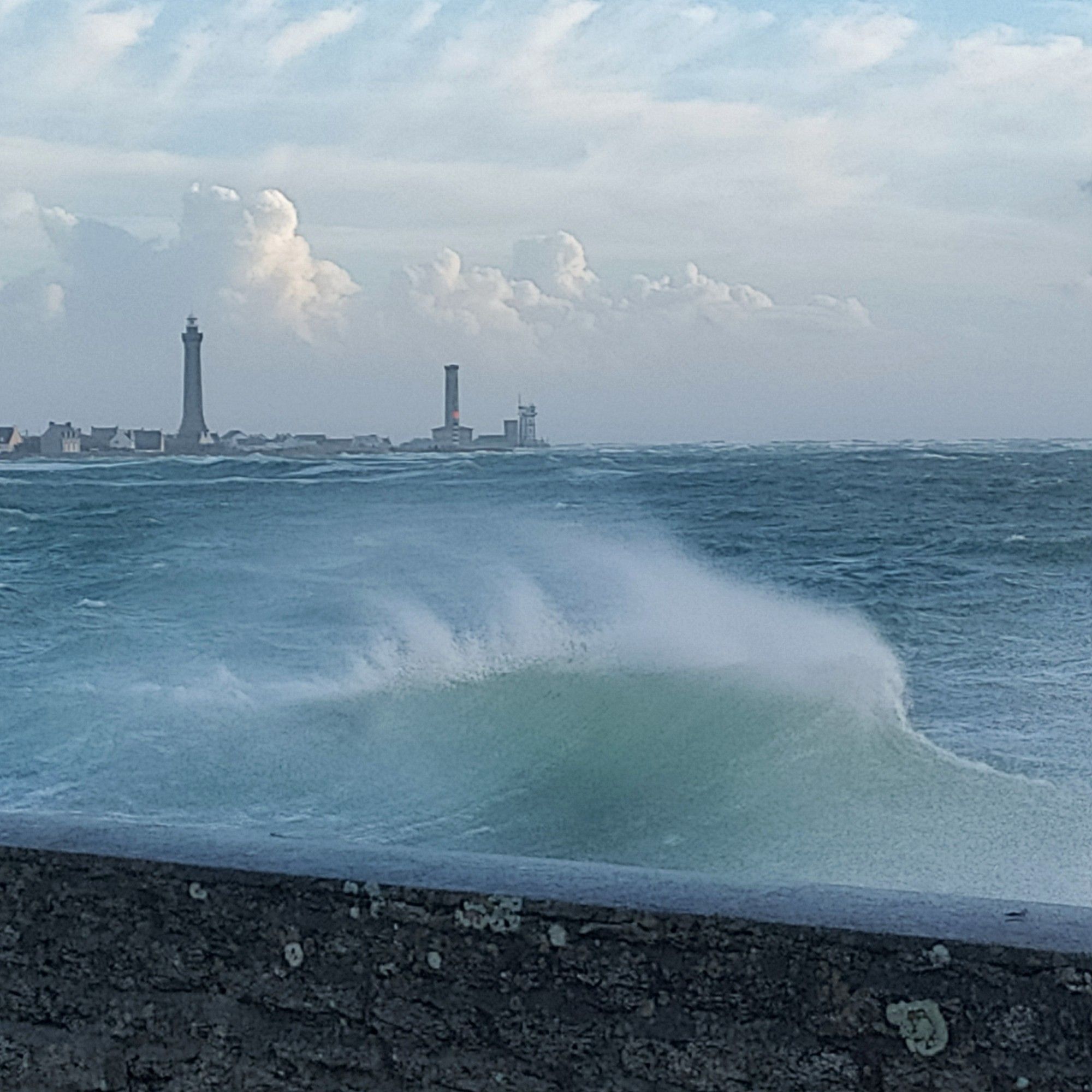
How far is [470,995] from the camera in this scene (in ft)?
6.75

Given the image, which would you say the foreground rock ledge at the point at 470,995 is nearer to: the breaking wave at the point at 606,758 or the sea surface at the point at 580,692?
the sea surface at the point at 580,692

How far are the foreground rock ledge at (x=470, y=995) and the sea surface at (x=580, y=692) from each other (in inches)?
7.7

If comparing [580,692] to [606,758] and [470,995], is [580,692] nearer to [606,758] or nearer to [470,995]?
[606,758]

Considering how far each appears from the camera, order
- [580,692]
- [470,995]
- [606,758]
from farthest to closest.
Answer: [580,692]
[606,758]
[470,995]

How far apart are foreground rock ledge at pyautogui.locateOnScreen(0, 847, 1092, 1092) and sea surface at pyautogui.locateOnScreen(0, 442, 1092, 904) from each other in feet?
0.65

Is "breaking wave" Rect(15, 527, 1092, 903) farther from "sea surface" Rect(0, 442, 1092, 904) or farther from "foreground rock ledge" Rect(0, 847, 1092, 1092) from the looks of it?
"foreground rock ledge" Rect(0, 847, 1092, 1092)

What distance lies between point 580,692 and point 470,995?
1334cm

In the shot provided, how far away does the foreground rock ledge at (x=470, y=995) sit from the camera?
1.87 meters

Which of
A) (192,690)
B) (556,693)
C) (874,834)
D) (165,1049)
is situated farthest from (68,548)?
(165,1049)

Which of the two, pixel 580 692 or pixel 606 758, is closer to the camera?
pixel 606 758

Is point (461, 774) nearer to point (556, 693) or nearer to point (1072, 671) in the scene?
point (556, 693)

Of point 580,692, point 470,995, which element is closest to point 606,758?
point 580,692

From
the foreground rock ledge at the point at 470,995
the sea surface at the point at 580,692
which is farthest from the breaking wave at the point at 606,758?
the foreground rock ledge at the point at 470,995

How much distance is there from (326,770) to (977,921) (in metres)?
11.0
